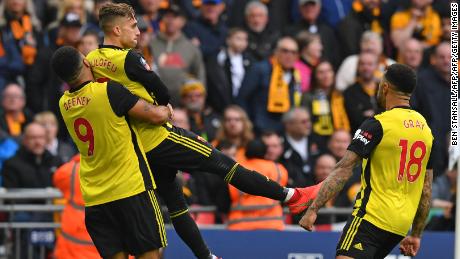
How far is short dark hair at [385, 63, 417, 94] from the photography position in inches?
426

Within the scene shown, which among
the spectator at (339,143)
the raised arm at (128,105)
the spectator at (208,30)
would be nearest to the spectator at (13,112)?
the spectator at (208,30)

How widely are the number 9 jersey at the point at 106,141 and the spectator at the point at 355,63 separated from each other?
25.1 feet

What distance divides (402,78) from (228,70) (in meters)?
7.77

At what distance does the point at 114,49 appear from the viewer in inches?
438

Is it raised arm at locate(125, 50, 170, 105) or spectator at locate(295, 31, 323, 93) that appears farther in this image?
spectator at locate(295, 31, 323, 93)

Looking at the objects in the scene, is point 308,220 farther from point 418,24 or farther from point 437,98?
point 418,24

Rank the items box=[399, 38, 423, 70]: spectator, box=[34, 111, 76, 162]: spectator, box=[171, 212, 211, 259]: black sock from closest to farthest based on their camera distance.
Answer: box=[171, 212, 211, 259]: black sock < box=[34, 111, 76, 162]: spectator < box=[399, 38, 423, 70]: spectator

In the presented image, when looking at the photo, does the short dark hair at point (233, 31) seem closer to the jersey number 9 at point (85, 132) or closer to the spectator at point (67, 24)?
the spectator at point (67, 24)

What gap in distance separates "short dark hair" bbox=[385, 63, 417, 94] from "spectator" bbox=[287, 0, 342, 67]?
8.36 metres

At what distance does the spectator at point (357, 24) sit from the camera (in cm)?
1930

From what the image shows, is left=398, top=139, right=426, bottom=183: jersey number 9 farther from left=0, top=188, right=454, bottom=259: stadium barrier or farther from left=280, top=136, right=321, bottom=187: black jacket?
left=280, top=136, right=321, bottom=187: black jacket

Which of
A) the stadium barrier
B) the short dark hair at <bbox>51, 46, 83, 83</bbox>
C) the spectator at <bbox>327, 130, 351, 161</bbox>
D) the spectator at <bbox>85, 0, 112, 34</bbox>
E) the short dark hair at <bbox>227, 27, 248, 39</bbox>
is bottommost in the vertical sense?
the stadium barrier

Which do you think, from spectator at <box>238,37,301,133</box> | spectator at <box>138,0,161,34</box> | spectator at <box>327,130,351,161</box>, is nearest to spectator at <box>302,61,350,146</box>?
spectator at <box>238,37,301,133</box>

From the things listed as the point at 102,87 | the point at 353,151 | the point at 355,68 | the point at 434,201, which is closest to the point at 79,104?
the point at 102,87
